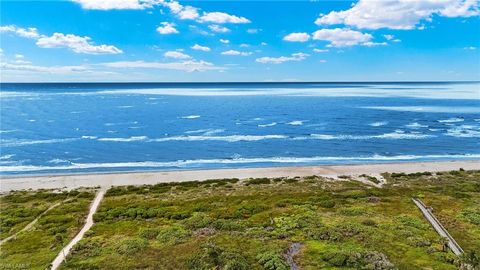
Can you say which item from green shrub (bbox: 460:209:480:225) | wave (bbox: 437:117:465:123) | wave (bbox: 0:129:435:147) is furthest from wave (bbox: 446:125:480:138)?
green shrub (bbox: 460:209:480:225)

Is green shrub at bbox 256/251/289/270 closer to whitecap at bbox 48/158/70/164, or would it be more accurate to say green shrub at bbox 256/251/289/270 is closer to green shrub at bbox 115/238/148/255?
green shrub at bbox 115/238/148/255

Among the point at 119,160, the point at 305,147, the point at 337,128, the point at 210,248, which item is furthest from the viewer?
the point at 337,128

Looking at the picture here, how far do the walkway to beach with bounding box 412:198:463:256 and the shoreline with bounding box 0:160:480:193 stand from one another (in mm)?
18287

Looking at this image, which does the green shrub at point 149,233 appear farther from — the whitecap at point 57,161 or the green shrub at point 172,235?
the whitecap at point 57,161

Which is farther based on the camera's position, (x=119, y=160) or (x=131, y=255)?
(x=119, y=160)

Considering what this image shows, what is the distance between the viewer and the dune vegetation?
30.6 m

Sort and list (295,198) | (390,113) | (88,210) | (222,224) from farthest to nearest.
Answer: (390,113) < (295,198) < (88,210) < (222,224)

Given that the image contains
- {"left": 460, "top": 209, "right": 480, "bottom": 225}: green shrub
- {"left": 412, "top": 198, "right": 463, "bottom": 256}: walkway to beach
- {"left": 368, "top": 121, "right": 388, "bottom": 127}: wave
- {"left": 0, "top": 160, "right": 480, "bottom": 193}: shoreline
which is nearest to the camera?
{"left": 412, "top": 198, "right": 463, "bottom": 256}: walkway to beach

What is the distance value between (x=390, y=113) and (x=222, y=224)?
13029 cm

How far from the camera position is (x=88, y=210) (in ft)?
147

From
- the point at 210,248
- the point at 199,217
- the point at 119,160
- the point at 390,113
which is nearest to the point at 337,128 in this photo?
the point at 390,113

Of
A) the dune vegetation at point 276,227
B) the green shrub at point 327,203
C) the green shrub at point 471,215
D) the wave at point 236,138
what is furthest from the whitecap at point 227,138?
the green shrub at point 471,215

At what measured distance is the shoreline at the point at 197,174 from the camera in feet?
191

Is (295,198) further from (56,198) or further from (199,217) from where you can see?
(56,198)
